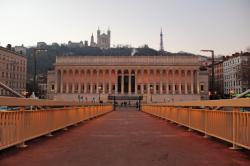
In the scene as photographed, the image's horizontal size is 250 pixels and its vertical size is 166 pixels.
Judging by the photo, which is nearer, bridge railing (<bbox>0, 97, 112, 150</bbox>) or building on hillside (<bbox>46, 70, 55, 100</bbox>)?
bridge railing (<bbox>0, 97, 112, 150</bbox>)

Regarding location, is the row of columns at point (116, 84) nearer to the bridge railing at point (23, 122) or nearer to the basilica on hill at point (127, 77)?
the basilica on hill at point (127, 77)

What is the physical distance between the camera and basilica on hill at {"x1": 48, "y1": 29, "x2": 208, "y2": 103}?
137375 mm

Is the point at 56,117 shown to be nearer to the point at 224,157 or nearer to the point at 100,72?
A: the point at 224,157

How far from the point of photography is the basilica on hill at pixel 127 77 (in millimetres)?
137375

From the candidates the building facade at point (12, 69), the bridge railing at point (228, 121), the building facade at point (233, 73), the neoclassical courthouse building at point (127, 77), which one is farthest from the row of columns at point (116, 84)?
the bridge railing at point (228, 121)

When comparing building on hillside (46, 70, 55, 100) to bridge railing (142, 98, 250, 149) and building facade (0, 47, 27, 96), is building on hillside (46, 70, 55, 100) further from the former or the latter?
bridge railing (142, 98, 250, 149)

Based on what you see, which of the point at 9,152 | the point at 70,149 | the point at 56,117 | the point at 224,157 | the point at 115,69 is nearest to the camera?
the point at 224,157

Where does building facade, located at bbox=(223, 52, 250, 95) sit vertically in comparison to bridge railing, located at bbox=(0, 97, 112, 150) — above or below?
above

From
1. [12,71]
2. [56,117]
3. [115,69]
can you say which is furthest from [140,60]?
[56,117]

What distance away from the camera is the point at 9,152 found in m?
8.50

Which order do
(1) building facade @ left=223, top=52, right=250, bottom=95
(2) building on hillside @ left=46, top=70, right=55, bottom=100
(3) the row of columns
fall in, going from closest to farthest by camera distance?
(1) building facade @ left=223, top=52, right=250, bottom=95 → (3) the row of columns → (2) building on hillside @ left=46, top=70, right=55, bottom=100

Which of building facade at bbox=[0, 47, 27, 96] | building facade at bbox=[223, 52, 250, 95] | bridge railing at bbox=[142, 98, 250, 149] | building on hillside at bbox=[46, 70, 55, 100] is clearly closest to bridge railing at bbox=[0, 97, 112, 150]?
bridge railing at bbox=[142, 98, 250, 149]

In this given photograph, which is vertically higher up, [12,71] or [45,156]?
[12,71]

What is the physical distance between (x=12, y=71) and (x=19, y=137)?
92.8 m
